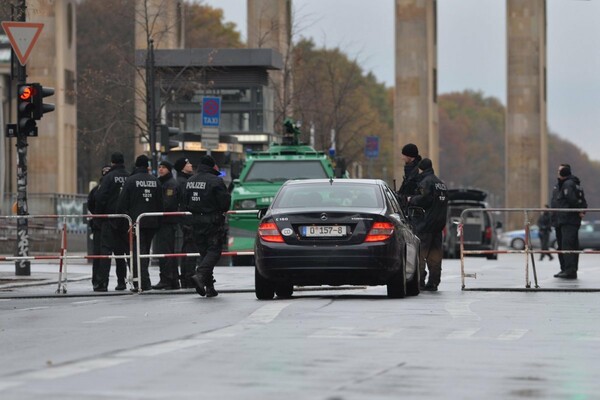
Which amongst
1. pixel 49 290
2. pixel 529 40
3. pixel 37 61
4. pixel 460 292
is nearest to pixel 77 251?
pixel 37 61

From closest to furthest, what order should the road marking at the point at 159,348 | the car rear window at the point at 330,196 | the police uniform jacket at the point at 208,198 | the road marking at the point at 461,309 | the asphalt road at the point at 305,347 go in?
the asphalt road at the point at 305,347
the road marking at the point at 159,348
the road marking at the point at 461,309
the car rear window at the point at 330,196
the police uniform jacket at the point at 208,198

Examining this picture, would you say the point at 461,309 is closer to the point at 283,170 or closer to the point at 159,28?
the point at 283,170

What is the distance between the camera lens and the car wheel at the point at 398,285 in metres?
21.5

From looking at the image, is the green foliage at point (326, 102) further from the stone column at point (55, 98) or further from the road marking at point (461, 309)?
the road marking at point (461, 309)

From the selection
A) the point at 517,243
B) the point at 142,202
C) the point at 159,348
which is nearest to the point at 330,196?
the point at 142,202

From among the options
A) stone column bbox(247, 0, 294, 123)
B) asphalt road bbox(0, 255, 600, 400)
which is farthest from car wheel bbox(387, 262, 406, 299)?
stone column bbox(247, 0, 294, 123)

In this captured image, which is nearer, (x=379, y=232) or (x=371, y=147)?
(x=379, y=232)

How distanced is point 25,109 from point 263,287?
9760 millimetres

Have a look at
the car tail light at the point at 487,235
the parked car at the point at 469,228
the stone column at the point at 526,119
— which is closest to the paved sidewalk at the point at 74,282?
the parked car at the point at 469,228

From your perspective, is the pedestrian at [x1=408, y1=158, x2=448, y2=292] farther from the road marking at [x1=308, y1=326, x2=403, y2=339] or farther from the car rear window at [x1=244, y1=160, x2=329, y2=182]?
the car rear window at [x1=244, y1=160, x2=329, y2=182]

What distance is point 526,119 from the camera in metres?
84.6

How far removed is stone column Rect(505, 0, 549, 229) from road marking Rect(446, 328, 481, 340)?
66646 mm

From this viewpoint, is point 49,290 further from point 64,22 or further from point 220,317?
point 64,22

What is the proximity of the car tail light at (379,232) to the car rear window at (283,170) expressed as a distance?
686 inches
